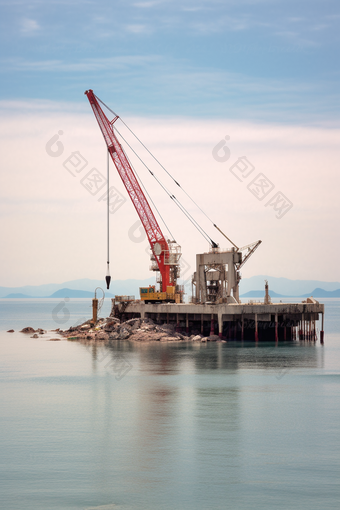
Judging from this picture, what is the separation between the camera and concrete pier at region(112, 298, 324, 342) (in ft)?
263

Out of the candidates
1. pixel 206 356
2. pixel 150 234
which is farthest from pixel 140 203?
pixel 206 356

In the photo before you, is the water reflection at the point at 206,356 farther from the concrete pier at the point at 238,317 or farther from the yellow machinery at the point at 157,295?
the yellow machinery at the point at 157,295

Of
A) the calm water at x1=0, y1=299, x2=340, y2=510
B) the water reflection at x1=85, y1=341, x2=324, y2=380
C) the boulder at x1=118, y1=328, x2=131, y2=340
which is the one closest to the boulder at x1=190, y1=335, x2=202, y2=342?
the water reflection at x1=85, y1=341, x2=324, y2=380

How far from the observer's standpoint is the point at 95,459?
1164 inches

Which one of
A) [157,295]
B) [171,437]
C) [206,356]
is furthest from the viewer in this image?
[157,295]

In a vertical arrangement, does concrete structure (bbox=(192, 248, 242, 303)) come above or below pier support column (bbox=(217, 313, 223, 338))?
above

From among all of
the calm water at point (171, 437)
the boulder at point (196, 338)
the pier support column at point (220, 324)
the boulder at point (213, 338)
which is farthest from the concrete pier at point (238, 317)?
the calm water at point (171, 437)

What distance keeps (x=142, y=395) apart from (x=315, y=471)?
19.1m

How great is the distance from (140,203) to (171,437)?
6458cm

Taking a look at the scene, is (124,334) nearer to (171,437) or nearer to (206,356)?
(206,356)

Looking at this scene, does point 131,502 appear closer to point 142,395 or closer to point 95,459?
point 95,459

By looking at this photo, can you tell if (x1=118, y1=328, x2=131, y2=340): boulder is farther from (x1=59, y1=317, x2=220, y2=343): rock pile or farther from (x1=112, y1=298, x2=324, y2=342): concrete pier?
(x1=112, y1=298, x2=324, y2=342): concrete pier

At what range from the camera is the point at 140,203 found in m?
95.2

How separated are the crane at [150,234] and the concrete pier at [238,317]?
13.5ft
